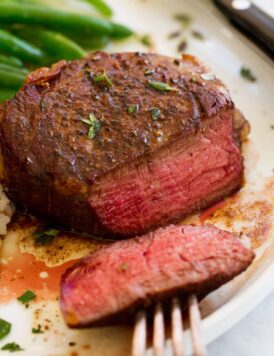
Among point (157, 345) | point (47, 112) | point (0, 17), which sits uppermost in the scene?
point (157, 345)

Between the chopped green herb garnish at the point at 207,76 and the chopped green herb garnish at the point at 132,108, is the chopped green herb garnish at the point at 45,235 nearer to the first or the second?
the chopped green herb garnish at the point at 132,108

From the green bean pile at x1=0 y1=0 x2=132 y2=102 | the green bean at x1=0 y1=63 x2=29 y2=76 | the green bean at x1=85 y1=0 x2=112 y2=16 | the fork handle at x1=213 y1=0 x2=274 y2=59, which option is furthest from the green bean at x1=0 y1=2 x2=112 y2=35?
the fork handle at x1=213 y1=0 x2=274 y2=59

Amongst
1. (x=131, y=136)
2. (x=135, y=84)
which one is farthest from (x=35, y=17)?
(x=131, y=136)

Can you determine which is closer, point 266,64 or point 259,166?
point 259,166

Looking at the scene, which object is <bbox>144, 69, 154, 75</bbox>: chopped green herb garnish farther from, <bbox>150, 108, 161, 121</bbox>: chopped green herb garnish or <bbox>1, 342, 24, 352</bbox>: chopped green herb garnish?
<bbox>1, 342, 24, 352</bbox>: chopped green herb garnish

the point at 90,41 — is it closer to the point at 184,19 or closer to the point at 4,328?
the point at 184,19

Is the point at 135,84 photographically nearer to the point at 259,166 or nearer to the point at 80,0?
the point at 259,166
